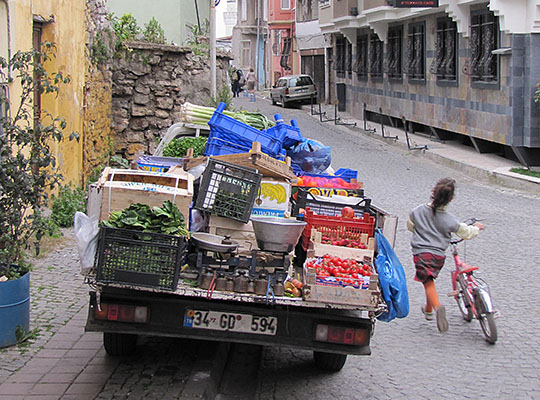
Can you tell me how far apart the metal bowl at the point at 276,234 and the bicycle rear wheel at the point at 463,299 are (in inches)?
92.4

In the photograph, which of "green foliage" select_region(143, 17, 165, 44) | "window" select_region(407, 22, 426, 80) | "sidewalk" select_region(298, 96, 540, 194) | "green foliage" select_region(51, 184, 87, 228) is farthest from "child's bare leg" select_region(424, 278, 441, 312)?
"window" select_region(407, 22, 426, 80)

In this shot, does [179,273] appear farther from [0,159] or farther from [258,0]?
[258,0]

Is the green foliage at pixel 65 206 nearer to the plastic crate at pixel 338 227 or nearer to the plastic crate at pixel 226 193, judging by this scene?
the plastic crate at pixel 226 193

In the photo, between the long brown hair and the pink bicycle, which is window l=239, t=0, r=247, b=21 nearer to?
the pink bicycle

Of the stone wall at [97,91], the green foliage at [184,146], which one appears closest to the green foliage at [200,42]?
the stone wall at [97,91]

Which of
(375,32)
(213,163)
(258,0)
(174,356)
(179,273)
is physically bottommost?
(174,356)

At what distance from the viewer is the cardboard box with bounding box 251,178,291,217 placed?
657cm

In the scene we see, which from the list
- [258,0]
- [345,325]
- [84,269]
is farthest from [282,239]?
[258,0]

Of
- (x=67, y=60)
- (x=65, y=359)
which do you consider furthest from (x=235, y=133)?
(x=67, y=60)

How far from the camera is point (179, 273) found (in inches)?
207

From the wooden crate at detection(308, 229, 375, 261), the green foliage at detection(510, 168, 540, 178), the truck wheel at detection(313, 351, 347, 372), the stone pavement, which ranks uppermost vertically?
the wooden crate at detection(308, 229, 375, 261)

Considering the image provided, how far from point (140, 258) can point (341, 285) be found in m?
1.34

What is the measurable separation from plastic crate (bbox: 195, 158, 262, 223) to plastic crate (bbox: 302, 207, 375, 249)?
543 millimetres

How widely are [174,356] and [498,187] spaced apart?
1187 cm
